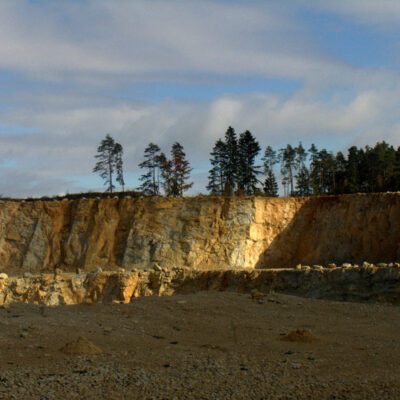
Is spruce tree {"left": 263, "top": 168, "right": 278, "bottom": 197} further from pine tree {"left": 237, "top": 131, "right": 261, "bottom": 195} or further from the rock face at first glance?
the rock face

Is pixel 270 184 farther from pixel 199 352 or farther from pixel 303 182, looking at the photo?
pixel 199 352

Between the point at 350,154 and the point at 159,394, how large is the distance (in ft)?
221

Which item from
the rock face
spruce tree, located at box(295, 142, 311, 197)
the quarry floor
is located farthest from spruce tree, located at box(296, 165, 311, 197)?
the quarry floor

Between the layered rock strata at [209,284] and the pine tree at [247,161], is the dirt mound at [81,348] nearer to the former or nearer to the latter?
the layered rock strata at [209,284]

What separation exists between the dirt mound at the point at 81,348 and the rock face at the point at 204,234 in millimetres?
25288

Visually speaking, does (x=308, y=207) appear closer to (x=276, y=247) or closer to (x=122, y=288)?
(x=276, y=247)

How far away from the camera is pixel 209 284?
24.2 meters

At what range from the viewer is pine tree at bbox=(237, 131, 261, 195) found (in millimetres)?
57125

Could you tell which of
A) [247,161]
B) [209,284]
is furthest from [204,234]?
[247,161]

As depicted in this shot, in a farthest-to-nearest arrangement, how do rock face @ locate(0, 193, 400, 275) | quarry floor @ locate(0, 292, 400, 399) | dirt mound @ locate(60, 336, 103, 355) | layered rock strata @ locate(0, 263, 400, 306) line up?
rock face @ locate(0, 193, 400, 275)
layered rock strata @ locate(0, 263, 400, 306)
dirt mound @ locate(60, 336, 103, 355)
quarry floor @ locate(0, 292, 400, 399)

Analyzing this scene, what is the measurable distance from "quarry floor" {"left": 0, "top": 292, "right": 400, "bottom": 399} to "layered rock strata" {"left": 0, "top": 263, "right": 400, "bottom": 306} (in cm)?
613

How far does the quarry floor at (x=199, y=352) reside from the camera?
5.42m

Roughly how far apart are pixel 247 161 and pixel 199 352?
52.2 meters

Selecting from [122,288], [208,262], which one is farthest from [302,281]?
[208,262]
